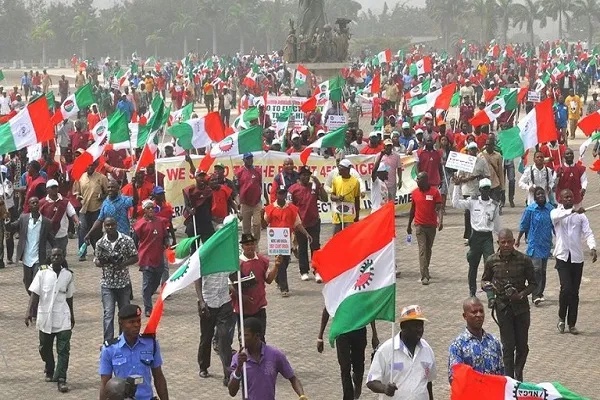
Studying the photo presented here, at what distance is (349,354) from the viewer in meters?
11.0

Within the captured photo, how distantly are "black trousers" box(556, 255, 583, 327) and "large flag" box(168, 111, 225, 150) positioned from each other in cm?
876

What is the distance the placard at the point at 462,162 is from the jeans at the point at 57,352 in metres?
7.82

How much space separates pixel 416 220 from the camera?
52.6 feet

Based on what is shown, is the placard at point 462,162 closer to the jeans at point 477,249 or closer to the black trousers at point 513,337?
the jeans at point 477,249

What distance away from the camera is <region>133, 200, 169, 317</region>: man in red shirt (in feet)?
48.2

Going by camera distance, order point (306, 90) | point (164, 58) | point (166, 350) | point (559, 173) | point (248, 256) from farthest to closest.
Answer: point (164, 58) < point (306, 90) < point (559, 173) < point (166, 350) < point (248, 256)

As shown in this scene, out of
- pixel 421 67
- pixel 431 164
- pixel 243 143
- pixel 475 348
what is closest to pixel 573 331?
pixel 475 348

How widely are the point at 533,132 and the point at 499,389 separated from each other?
11.3 metres

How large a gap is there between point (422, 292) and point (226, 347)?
436 centimetres

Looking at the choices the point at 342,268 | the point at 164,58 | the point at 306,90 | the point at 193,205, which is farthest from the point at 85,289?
the point at 164,58

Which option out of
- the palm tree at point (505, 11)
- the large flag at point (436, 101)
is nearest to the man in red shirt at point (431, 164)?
the large flag at point (436, 101)

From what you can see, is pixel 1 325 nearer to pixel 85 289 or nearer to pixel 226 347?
pixel 85 289

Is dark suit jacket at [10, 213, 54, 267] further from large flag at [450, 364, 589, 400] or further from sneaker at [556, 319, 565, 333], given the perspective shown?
large flag at [450, 364, 589, 400]

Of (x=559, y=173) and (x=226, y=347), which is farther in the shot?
(x=559, y=173)
